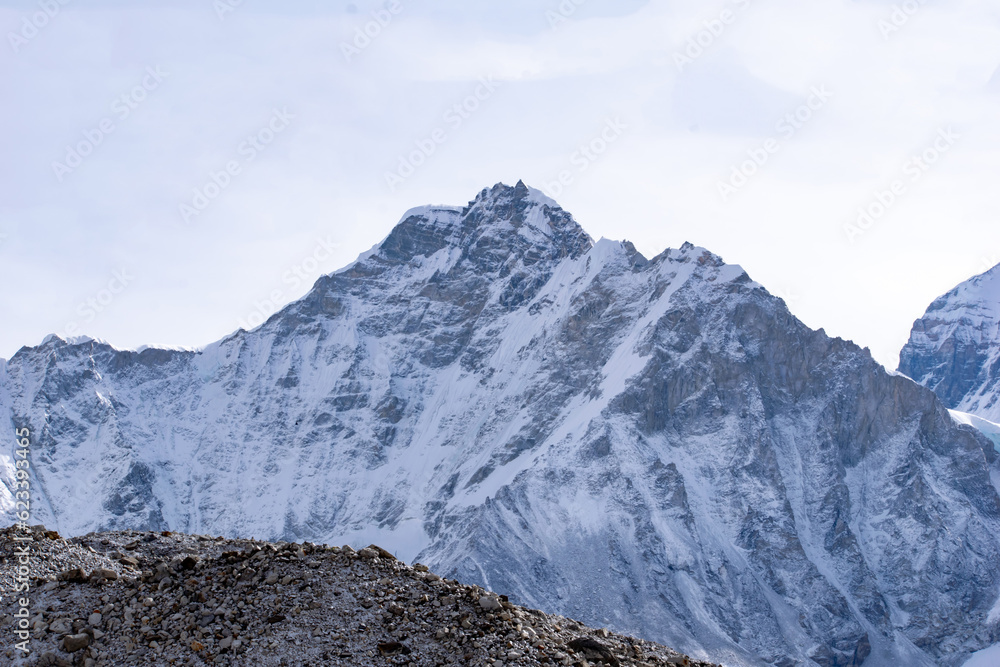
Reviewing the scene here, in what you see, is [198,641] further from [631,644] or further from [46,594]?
[631,644]

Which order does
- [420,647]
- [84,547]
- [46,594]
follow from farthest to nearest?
1. [84,547]
2. [46,594]
3. [420,647]

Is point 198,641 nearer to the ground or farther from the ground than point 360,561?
nearer to the ground

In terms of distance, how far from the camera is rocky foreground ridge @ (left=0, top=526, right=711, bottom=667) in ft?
102

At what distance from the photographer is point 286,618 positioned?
32438 millimetres

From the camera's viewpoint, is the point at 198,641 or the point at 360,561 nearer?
→ the point at 198,641

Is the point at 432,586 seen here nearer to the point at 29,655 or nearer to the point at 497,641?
the point at 497,641

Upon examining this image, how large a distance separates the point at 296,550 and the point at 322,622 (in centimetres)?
340

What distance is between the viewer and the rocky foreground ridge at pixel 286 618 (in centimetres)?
3122

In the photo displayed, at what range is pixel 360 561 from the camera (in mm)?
35344

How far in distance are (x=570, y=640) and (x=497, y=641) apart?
2617mm

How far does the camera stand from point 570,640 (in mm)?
33156

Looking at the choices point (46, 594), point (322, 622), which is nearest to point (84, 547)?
point (46, 594)

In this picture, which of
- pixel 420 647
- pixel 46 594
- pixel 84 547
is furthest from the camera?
pixel 84 547

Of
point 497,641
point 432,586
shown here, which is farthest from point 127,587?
point 497,641
